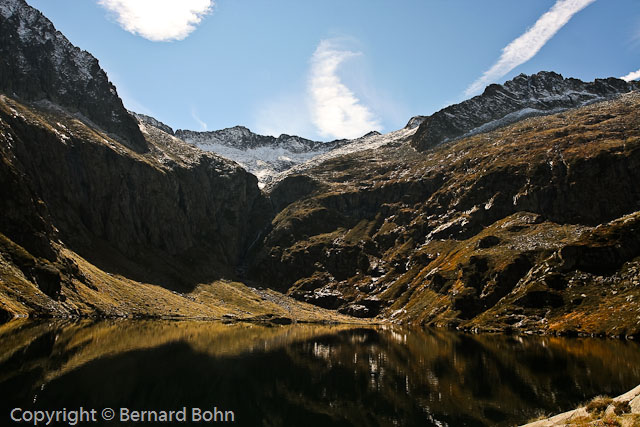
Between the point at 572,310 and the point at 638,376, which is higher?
the point at 572,310

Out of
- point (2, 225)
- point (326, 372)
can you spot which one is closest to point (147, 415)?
point (326, 372)

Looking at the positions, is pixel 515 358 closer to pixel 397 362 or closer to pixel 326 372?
pixel 397 362

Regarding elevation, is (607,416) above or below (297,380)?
below

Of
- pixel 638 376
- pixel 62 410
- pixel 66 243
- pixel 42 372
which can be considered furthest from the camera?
pixel 66 243

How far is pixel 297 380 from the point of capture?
55562 millimetres

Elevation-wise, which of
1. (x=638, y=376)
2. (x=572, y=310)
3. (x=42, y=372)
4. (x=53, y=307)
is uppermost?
(x=53, y=307)

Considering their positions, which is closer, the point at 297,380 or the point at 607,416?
the point at 607,416

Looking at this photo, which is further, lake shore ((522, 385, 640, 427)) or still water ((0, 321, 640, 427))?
still water ((0, 321, 640, 427))

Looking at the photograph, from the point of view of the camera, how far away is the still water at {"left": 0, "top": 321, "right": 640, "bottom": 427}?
38.3 meters

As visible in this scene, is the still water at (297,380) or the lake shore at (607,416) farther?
the still water at (297,380)

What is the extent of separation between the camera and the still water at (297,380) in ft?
126

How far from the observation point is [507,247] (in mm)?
191250

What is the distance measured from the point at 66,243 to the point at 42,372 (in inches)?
6383

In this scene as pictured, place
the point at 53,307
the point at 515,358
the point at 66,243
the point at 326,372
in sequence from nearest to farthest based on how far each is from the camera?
1. the point at 326,372
2. the point at 515,358
3. the point at 53,307
4. the point at 66,243
